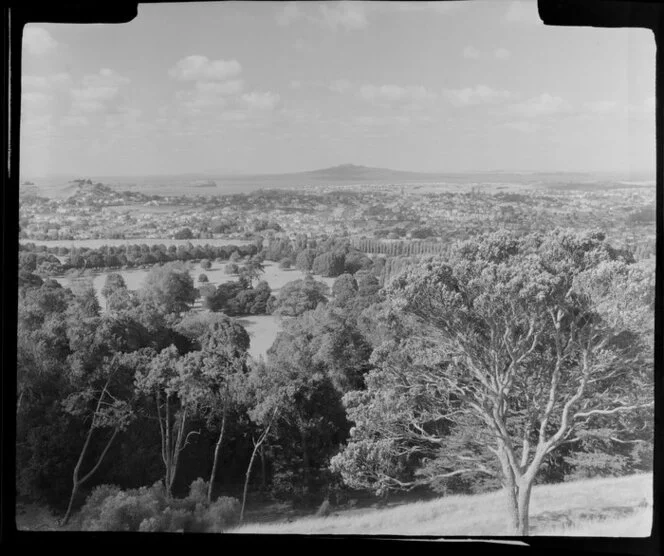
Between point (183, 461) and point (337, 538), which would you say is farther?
point (183, 461)

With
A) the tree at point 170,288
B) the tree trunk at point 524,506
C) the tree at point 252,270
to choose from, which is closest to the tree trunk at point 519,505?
the tree trunk at point 524,506

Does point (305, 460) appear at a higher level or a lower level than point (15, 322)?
lower

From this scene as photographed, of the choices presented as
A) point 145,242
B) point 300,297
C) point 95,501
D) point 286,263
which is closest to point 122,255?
point 145,242

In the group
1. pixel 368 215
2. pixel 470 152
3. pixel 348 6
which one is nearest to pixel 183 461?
pixel 368 215

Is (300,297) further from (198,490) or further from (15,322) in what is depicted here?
(15,322)

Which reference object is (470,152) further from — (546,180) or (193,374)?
(193,374)

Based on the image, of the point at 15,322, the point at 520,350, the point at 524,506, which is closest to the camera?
the point at 15,322

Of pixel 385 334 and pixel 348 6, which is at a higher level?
pixel 348 6

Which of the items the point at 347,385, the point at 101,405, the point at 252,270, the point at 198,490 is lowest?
the point at 198,490
